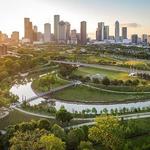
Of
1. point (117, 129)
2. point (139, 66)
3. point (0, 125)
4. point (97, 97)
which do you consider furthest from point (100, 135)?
point (139, 66)

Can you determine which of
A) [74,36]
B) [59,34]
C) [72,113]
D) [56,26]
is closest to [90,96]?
[72,113]

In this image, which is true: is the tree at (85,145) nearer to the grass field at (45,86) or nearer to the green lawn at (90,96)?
the green lawn at (90,96)

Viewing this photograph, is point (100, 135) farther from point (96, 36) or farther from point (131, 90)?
point (96, 36)

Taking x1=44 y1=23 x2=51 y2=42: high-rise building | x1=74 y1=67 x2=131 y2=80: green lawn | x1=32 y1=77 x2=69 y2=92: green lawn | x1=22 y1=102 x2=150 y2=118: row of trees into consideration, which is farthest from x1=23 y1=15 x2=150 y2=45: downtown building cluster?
x1=22 y1=102 x2=150 y2=118: row of trees

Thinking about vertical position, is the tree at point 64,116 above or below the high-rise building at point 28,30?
below

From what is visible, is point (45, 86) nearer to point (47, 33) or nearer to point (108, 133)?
point (108, 133)

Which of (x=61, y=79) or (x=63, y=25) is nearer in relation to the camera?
(x=61, y=79)

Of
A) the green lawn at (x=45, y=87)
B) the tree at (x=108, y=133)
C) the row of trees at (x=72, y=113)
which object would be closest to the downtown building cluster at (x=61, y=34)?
the green lawn at (x=45, y=87)
